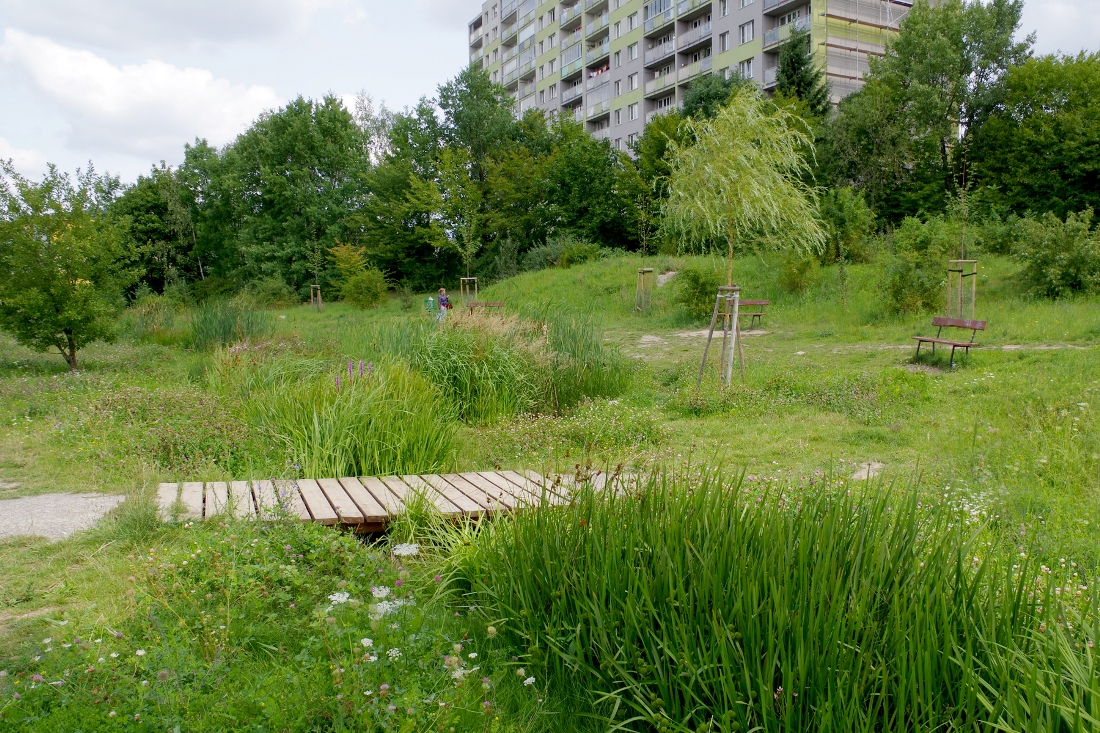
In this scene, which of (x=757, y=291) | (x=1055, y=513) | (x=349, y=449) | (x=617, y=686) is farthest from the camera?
(x=757, y=291)

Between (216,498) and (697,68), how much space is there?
44523mm

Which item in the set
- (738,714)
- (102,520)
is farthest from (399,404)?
(738,714)

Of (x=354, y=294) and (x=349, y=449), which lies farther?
(x=354, y=294)

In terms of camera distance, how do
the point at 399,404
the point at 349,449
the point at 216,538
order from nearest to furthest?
the point at 216,538
the point at 349,449
the point at 399,404

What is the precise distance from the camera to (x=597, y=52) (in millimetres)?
52906

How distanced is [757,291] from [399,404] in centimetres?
1657

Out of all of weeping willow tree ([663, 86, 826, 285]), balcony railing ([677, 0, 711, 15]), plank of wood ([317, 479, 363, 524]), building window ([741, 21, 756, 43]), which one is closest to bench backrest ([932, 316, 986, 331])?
weeping willow tree ([663, 86, 826, 285])

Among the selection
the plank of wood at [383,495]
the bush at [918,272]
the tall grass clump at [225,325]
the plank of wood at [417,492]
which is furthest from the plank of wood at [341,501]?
the bush at [918,272]

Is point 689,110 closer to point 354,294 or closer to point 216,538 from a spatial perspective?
point 354,294

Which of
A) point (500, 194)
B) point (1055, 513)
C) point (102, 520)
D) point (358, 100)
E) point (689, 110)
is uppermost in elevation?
point (358, 100)

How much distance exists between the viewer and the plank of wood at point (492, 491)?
14.1 feet

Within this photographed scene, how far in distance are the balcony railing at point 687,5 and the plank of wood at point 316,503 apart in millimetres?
44120

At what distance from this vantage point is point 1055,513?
4398 millimetres

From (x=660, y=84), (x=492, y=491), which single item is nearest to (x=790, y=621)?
(x=492, y=491)
